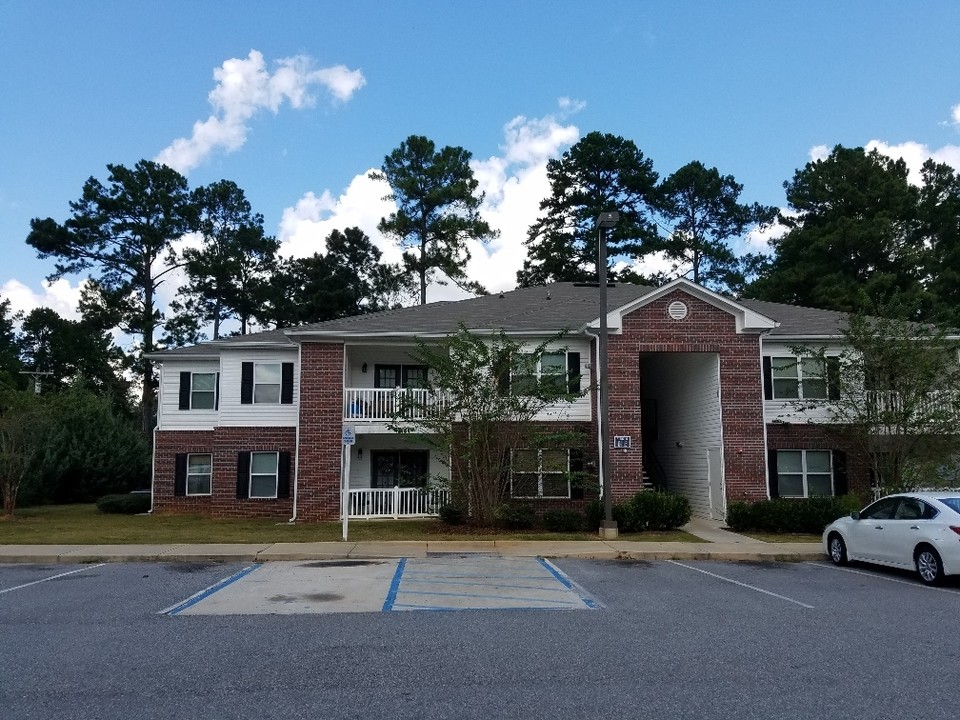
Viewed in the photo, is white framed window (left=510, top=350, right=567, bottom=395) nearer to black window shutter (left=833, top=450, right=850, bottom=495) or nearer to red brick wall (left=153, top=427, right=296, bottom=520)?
red brick wall (left=153, top=427, right=296, bottom=520)

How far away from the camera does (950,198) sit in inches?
1640

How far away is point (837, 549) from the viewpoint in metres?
13.7

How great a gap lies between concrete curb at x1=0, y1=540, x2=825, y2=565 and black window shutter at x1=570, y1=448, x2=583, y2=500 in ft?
14.1

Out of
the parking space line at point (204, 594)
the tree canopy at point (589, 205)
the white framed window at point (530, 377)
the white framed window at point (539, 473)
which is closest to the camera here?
the parking space line at point (204, 594)

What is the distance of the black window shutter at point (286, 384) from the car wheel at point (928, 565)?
17.5 meters

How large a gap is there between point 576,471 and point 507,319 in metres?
5.36

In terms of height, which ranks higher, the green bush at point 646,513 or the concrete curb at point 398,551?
the green bush at point 646,513

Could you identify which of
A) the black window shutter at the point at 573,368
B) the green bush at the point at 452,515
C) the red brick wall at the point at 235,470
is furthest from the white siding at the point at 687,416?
the red brick wall at the point at 235,470

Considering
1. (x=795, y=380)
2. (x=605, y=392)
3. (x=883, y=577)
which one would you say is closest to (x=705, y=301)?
(x=795, y=380)

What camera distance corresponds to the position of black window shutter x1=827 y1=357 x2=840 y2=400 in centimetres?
1923

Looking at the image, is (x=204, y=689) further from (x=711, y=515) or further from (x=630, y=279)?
(x=630, y=279)

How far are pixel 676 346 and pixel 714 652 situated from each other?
14494 millimetres

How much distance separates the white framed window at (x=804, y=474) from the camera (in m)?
21.8

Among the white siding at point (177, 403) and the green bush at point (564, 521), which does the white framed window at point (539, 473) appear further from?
the white siding at point (177, 403)
